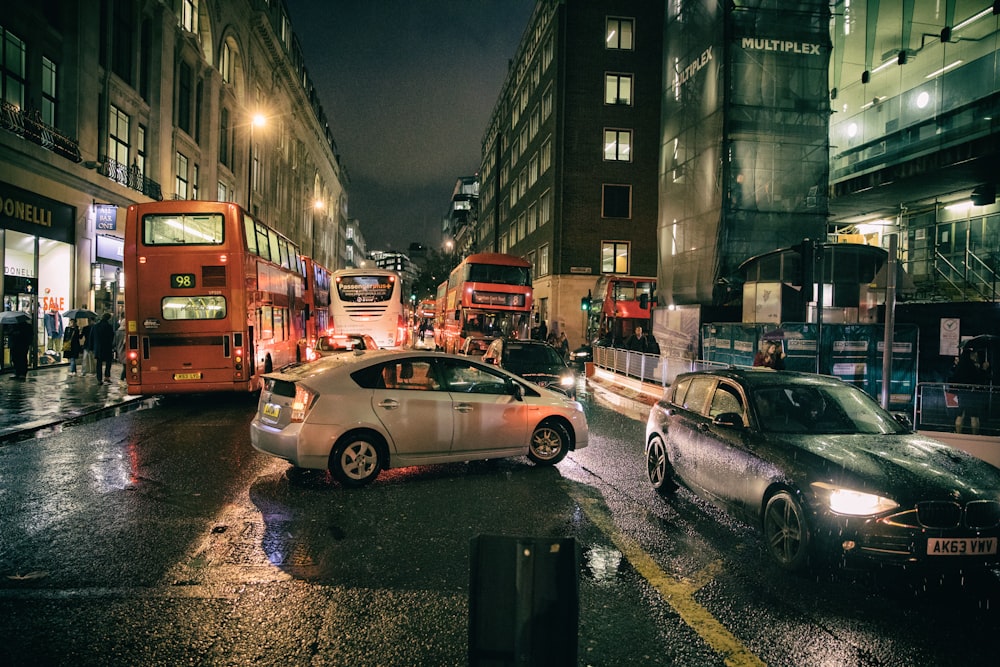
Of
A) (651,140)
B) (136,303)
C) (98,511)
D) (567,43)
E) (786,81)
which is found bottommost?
(98,511)

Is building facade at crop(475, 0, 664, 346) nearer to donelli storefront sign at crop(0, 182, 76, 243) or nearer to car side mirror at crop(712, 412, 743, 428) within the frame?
donelli storefront sign at crop(0, 182, 76, 243)

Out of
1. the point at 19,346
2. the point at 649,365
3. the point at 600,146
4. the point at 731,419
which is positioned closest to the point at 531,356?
the point at 649,365

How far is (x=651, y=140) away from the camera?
4134 cm

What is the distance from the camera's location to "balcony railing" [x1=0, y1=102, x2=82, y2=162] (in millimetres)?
16344

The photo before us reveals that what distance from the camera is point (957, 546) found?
13.3 feet

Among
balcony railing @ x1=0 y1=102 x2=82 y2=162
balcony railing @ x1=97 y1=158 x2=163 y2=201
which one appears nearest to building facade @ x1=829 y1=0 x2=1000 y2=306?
balcony railing @ x1=0 y1=102 x2=82 y2=162

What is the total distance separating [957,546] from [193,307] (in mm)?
12936

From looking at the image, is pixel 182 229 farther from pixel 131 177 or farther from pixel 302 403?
pixel 131 177

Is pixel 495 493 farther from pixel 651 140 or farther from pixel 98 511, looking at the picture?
pixel 651 140

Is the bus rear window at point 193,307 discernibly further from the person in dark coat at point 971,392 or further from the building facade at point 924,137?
the building facade at point 924,137

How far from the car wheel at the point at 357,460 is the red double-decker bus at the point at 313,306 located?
13432 millimetres

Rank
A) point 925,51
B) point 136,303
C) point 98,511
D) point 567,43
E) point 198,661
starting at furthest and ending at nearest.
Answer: point 567,43 < point 925,51 < point 136,303 < point 98,511 < point 198,661

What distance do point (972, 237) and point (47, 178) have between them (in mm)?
28861

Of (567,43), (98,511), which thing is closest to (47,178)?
(98,511)
